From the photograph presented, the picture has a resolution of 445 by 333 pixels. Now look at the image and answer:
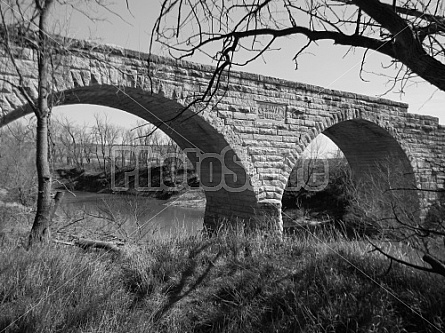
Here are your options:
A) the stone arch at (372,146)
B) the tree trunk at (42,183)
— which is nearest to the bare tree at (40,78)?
the tree trunk at (42,183)

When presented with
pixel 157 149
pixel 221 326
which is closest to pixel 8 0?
pixel 221 326

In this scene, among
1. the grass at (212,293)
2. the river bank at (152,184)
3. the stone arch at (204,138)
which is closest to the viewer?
the grass at (212,293)

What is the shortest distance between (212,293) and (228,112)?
469 cm

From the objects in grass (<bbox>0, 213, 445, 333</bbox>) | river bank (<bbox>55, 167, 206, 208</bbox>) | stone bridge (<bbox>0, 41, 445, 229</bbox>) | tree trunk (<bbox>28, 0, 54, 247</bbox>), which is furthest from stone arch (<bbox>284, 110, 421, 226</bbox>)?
river bank (<bbox>55, 167, 206, 208</bbox>)

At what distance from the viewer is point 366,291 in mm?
2559

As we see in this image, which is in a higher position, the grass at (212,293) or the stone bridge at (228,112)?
the stone bridge at (228,112)

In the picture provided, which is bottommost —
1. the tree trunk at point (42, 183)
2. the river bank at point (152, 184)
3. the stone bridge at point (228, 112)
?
the river bank at point (152, 184)

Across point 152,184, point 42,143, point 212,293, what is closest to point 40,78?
point 42,143

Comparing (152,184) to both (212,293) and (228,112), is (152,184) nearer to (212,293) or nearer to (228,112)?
(228,112)

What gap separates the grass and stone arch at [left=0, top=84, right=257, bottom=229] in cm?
297

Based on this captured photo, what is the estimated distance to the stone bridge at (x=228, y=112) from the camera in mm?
5281

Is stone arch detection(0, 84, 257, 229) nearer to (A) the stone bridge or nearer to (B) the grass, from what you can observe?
(A) the stone bridge

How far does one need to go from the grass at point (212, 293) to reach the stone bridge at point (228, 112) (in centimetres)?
270

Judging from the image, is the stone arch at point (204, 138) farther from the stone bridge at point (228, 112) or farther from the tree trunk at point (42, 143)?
the tree trunk at point (42, 143)
